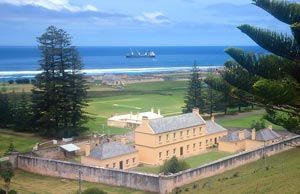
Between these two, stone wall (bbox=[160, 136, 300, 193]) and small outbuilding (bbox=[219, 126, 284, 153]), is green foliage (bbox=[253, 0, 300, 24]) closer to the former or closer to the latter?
stone wall (bbox=[160, 136, 300, 193])

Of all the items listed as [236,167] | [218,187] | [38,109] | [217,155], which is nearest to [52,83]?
[38,109]

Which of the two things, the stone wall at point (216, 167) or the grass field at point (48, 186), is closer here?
the stone wall at point (216, 167)

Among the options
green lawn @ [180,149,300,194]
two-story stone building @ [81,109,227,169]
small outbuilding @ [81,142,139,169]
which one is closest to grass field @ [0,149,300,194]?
green lawn @ [180,149,300,194]

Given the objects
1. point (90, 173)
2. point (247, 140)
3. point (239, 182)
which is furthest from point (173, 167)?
point (247, 140)

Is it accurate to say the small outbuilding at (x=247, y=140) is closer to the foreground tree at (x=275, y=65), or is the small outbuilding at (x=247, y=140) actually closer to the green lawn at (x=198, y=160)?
the green lawn at (x=198, y=160)

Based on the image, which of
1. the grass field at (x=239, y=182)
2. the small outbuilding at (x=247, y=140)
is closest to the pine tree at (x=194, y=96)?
the small outbuilding at (x=247, y=140)

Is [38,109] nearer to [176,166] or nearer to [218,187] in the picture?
Answer: [176,166]
